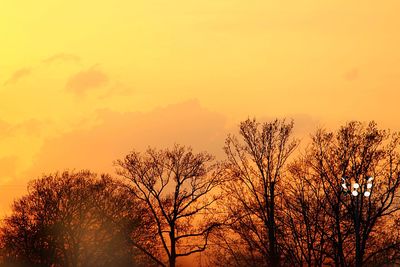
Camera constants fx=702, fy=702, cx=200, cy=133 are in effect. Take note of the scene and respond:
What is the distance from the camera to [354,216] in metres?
41.2

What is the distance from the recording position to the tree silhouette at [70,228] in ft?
225

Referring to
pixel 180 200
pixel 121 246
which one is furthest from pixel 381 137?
pixel 121 246

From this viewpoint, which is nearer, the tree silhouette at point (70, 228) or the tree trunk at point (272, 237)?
the tree trunk at point (272, 237)

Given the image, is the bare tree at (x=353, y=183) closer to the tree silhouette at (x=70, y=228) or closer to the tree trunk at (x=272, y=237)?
the tree trunk at (x=272, y=237)

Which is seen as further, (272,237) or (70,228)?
(70,228)

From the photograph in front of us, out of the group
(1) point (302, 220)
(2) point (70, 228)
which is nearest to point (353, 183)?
(1) point (302, 220)

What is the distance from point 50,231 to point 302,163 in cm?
2992

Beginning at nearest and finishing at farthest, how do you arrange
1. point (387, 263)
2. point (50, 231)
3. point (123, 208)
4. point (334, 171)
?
point (387, 263) → point (334, 171) → point (50, 231) → point (123, 208)

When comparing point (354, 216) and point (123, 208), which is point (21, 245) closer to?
point (123, 208)

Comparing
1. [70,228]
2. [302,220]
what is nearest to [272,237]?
[302,220]

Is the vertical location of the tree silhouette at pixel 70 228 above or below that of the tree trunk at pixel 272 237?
above

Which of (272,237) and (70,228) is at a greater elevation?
(70,228)

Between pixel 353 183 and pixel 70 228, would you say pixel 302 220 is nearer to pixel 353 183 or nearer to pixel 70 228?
pixel 353 183

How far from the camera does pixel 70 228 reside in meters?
69.4
